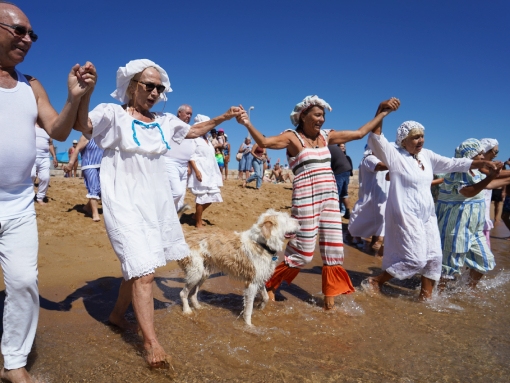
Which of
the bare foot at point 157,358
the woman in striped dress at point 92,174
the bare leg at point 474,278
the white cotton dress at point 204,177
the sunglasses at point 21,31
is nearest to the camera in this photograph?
the sunglasses at point 21,31

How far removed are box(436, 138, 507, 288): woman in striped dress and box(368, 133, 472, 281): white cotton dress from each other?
0.63m

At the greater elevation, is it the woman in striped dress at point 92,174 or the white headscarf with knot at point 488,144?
the white headscarf with knot at point 488,144

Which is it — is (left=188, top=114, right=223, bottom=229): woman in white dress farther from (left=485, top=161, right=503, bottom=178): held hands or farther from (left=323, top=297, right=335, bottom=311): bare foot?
(left=485, top=161, right=503, bottom=178): held hands

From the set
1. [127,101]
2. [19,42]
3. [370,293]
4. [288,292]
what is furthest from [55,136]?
[370,293]

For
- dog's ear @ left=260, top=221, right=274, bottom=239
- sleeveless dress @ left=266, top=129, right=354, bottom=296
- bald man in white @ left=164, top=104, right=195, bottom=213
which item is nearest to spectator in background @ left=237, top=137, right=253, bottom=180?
bald man in white @ left=164, top=104, right=195, bottom=213

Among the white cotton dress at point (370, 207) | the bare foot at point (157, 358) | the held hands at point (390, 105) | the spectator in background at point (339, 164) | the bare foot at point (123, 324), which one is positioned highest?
the held hands at point (390, 105)

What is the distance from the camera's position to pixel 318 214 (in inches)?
182

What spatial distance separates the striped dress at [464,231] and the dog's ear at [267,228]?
3.02 meters

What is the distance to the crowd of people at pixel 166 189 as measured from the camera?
256 cm

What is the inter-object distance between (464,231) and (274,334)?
3380 mm

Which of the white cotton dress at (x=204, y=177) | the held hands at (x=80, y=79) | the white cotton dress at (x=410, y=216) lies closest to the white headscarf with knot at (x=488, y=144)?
the white cotton dress at (x=410, y=216)

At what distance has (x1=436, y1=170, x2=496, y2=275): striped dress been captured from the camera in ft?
18.3

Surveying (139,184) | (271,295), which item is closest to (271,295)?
(271,295)

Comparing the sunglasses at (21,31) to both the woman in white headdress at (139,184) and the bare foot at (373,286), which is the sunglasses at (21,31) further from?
the bare foot at (373,286)
